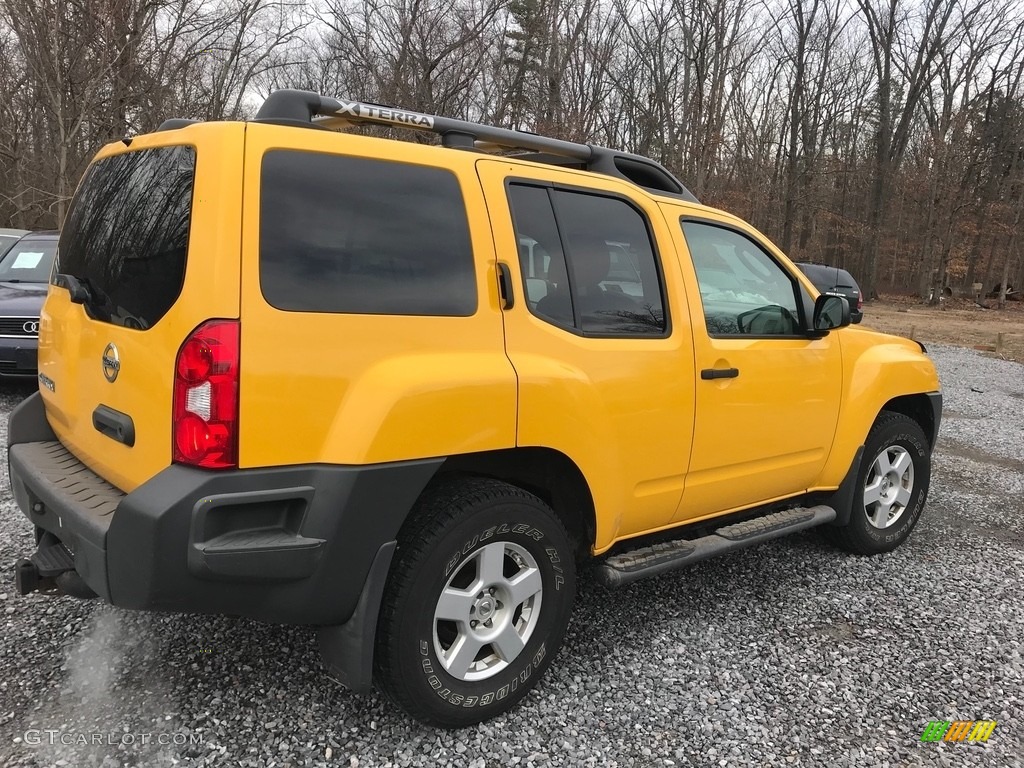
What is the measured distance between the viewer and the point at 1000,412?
30.0 ft

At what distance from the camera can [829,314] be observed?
11.9ft

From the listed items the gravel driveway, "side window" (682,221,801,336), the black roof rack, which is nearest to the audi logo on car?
the black roof rack

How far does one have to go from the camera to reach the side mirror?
142 inches

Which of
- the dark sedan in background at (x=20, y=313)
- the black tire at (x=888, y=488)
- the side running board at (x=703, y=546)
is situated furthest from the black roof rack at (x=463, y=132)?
the dark sedan in background at (x=20, y=313)

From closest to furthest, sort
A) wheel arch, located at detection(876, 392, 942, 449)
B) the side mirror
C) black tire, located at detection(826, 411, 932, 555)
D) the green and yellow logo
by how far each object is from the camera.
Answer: the green and yellow logo → the side mirror → black tire, located at detection(826, 411, 932, 555) → wheel arch, located at detection(876, 392, 942, 449)

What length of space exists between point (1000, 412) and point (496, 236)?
9.04 meters

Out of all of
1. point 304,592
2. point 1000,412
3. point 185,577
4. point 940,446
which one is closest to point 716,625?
point 304,592

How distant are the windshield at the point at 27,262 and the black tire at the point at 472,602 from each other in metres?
7.63

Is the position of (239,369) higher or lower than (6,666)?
higher

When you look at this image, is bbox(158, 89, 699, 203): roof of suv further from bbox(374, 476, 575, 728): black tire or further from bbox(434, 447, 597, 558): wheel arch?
bbox(374, 476, 575, 728): black tire

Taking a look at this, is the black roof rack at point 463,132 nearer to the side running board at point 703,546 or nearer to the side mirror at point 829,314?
the side mirror at point 829,314

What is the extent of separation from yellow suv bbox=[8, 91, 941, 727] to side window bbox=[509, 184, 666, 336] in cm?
1

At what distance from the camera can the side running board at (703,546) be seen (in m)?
2.94

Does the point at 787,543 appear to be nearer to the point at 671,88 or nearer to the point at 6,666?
the point at 6,666
